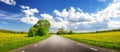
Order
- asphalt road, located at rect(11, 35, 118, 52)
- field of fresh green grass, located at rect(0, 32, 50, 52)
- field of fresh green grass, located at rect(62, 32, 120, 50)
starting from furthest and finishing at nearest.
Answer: field of fresh green grass, located at rect(62, 32, 120, 50) < field of fresh green grass, located at rect(0, 32, 50, 52) < asphalt road, located at rect(11, 35, 118, 52)

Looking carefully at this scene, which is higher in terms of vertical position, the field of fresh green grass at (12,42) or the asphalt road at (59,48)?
the field of fresh green grass at (12,42)

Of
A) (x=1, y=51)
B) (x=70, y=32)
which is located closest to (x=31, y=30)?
(x=1, y=51)

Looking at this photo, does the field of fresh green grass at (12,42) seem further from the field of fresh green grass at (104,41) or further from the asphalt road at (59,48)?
the field of fresh green grass at (104,41)

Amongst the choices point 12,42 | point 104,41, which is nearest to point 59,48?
point 12,42

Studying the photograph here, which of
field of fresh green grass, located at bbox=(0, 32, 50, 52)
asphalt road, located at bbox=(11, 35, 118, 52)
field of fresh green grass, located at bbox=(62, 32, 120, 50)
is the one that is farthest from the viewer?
field of fresh green grass, located at bbox=(62, 32, 120, 50)

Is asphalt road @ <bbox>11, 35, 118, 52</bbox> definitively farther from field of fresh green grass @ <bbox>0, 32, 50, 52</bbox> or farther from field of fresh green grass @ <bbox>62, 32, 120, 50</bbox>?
field of fresh green grass @ <bbox>62, 32, 120, 50</bbox>

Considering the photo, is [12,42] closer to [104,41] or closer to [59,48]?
[59,48]

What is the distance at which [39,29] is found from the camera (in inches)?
3329

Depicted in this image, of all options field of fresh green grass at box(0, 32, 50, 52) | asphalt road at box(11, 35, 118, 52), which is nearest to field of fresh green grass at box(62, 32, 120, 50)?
asphalt road at box(11, 35, 118, 52)

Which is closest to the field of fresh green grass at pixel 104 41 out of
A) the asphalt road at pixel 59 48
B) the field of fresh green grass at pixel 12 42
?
the asphalt road at pixel 59 48

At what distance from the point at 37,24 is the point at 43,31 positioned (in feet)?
37.4

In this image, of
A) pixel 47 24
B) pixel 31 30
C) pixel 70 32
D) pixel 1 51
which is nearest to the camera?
pixel 1 51

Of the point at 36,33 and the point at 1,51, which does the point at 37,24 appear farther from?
the point at 1,51

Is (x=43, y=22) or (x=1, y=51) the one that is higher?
(x=43, y=22)
